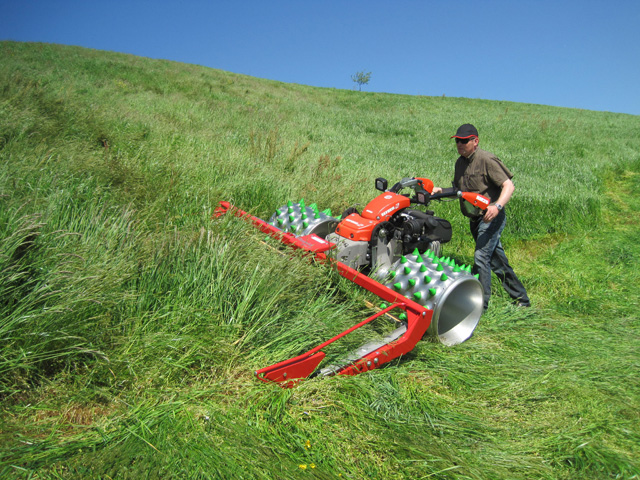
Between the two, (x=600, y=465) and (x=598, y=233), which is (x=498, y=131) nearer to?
(x=598, y=233)

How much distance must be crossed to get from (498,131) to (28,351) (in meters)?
20.6

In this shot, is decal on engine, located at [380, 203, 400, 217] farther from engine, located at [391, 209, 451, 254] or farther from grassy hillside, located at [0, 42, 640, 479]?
grassy hillside, located at [0, 42, 640, 479]

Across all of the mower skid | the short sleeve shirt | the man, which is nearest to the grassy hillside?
the mower skid

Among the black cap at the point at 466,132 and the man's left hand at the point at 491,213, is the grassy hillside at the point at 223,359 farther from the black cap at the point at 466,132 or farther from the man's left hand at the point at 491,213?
the black cap at the point at 466,132

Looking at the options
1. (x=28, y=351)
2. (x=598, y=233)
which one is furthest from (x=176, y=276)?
(x=598, y=233)

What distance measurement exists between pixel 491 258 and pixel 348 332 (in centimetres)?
304

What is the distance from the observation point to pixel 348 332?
3080 millimetres

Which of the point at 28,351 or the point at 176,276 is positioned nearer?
the point at 28,351

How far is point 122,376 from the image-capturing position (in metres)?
2.59

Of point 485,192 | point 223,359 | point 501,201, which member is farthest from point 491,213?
point 223,359

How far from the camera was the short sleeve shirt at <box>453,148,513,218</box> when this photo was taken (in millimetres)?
4891

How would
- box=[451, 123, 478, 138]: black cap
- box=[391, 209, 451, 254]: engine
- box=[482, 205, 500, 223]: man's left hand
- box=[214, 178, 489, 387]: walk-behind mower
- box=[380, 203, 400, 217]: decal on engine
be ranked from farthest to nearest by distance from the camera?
box=[451, 123, 478, 138]: black cap < box=[482, 205, 500, 223]: man's left hand < box=[391, 209, 451, 254]: engine < box=[380, 203, 400, 217]: decal on engine < box=[214, 178, 489, 387]: walk-behind mower

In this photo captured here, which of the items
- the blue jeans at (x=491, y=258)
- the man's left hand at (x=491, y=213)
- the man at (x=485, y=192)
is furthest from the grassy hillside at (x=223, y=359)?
the man's left hand at (x=491, y=213)

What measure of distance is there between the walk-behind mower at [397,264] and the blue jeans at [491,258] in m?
0.66
